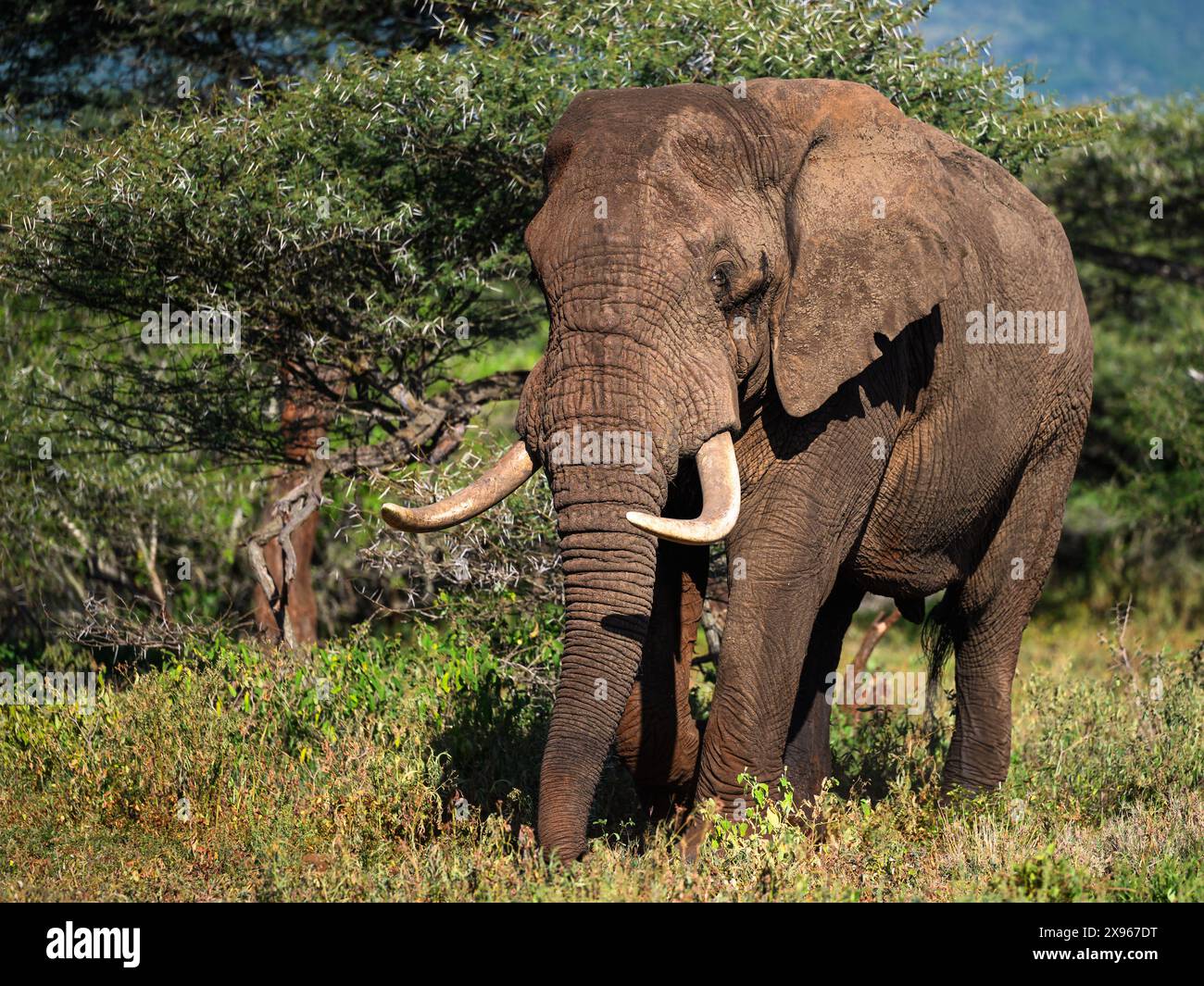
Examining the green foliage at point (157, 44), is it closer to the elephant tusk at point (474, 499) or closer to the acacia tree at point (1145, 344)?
the acacia tree at point (1145, 344)

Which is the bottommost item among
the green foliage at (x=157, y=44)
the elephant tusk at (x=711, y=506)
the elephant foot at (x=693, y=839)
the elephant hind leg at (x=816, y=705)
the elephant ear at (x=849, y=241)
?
the elephant foot at (x=693, y=839)

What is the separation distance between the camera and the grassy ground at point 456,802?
5859mm

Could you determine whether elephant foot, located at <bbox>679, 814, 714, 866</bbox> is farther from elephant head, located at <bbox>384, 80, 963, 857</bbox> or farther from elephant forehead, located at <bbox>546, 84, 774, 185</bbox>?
elephant forehead, located at <bbox>546, 84, 774, 185</bbox>

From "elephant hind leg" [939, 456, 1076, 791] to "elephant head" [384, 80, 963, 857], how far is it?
1920mm

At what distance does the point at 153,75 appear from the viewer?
12836 mm

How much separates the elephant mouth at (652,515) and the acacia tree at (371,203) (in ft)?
9.53

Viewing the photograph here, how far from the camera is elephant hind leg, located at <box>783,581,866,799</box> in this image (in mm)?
7652

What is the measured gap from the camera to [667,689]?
692cm

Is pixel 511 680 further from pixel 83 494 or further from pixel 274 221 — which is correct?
pixel 83 494

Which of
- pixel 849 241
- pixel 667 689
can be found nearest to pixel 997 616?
pixel 667 689

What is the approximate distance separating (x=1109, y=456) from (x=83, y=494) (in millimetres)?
10356

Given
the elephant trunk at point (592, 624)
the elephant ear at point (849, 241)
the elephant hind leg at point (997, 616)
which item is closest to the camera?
the elephant trunk at point (592, 624)

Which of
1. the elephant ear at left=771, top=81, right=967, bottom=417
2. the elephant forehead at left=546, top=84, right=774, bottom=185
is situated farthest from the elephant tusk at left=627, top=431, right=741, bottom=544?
the elephant forehead at left=546, top=84, right=774, bottom=185

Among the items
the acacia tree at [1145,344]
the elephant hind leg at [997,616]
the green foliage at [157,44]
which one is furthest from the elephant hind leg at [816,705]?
the acacia tree at [1145,344]
